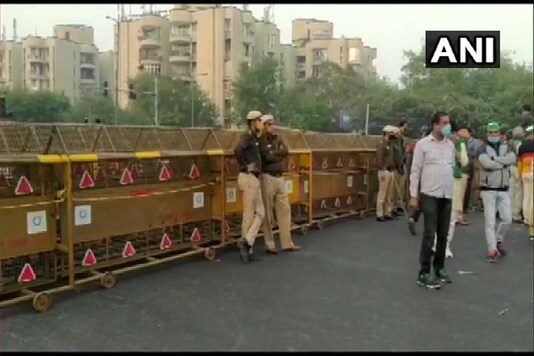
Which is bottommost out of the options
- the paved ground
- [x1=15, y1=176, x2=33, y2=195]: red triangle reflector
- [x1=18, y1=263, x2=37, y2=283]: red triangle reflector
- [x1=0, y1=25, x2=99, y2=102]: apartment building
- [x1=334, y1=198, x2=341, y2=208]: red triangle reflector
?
the paved ground

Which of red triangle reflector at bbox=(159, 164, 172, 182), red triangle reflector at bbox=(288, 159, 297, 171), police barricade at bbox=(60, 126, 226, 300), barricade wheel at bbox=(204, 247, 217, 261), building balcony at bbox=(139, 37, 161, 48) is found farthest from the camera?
building balcony at bbox=(139, 37, 161, 48)

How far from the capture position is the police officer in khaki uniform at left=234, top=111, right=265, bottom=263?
23.7 feet

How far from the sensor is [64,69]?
81625 mm

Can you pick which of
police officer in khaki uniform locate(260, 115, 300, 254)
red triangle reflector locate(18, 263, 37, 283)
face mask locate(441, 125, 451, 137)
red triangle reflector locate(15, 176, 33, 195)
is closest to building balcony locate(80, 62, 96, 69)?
police officer in khaki uniform locate(260, 115, 300, 254)

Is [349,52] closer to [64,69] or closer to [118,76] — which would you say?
[118,76]

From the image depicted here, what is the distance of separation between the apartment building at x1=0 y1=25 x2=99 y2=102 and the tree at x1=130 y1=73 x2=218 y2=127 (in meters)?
24.3

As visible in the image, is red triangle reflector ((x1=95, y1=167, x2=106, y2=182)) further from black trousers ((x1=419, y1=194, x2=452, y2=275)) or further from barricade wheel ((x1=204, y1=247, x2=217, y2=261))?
black trousers ((x1=419, y1=194, x2=452, y2=275))

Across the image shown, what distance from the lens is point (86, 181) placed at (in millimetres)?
5812

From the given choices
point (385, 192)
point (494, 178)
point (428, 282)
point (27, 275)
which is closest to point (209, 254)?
point (27, 275)

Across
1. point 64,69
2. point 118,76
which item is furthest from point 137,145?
point 64,69

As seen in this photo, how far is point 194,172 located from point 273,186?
109cm

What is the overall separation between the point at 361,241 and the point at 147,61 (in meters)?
74.0

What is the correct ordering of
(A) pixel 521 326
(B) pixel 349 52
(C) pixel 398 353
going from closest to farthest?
(C) pixel 398 353 → (A) pixel 521 326 → (B) pixel 349 52

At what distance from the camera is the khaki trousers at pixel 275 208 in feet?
25.1
